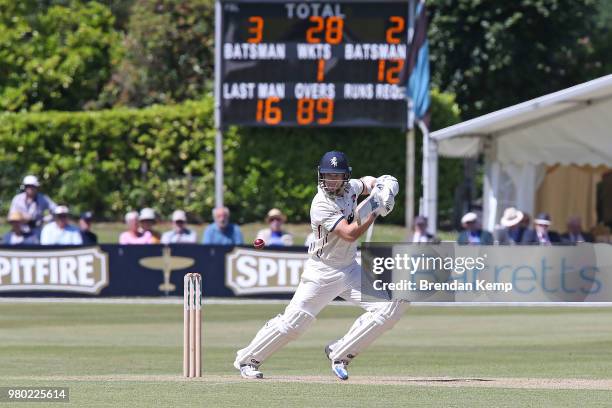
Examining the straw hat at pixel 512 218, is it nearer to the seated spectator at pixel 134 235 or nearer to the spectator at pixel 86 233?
the seated spectator at pixel 134 235

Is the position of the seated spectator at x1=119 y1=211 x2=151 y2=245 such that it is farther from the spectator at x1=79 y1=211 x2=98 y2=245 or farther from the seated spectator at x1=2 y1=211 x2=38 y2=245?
the seated spectator at x1=2 y1=211 x2=38 y2=245

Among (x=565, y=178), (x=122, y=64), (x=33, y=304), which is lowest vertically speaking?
(x=33, y=304)

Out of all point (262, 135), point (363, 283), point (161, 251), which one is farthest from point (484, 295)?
point (262, 135)

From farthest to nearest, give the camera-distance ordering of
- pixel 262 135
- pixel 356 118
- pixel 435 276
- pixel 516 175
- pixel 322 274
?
pixel 262 135, pixel 356 118, pixel 516 175, pixel 435 276, pixel 322 274

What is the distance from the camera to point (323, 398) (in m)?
9.33

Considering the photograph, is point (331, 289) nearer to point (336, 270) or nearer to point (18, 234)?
point (336, 270)

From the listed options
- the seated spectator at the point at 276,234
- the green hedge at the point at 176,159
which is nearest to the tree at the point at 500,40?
the green hedge at the point at 176,159

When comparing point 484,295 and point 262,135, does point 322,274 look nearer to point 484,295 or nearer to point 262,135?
point 484,295

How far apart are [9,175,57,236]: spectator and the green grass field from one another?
146 centimetres

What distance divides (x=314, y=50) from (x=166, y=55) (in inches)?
288

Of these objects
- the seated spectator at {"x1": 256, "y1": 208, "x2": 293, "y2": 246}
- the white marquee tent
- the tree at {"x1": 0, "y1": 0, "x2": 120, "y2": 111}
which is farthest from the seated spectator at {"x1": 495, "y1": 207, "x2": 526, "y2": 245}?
the tree at {"x1": 0, "y1": 0, "x2": 120, "y2": 111}

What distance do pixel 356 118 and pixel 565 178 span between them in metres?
3.73

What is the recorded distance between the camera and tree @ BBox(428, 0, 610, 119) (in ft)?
97.0

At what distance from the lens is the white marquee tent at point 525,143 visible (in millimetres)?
20469
